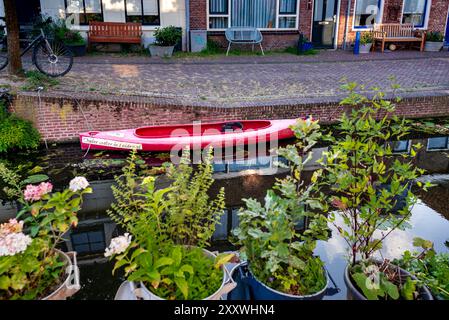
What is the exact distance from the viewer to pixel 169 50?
46.4ft

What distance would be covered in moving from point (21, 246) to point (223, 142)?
5.68 metres

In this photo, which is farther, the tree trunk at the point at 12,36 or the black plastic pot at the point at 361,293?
the tree trunk at the point at 12,36

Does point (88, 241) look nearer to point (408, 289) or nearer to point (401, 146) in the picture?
point (408, 289)

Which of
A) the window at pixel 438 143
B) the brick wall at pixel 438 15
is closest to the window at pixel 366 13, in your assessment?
the brick wall at pixel 438 15

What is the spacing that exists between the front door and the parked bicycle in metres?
9.96

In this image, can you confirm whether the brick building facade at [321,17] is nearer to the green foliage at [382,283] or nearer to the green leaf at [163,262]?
the green foliage at [382,283]

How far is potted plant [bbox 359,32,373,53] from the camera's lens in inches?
629

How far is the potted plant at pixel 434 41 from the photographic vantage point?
1666cm

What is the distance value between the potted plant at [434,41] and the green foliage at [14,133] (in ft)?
49.1

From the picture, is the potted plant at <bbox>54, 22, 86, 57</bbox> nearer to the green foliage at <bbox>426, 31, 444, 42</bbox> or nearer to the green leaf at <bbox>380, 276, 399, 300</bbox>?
the green leaf at <bbox>380, 276, 399, 300</bbox>

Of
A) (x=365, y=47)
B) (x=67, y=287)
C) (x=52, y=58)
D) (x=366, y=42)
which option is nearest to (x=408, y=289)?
(x=67, y=287)

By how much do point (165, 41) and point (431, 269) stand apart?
12126 millimetres
